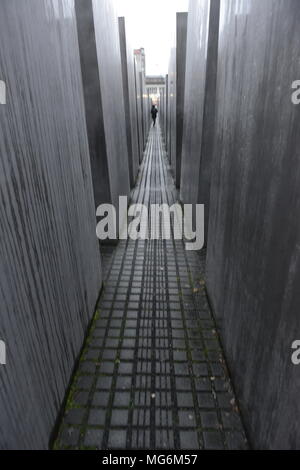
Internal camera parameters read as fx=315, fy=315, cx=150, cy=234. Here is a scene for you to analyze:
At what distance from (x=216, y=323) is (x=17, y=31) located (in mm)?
4225

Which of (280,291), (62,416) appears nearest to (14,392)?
(62,416)

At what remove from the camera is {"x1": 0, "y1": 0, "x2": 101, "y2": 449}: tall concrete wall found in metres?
2.29

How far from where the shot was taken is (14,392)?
2.33 m

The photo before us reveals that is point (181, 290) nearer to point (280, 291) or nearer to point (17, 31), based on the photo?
point (280, 291)

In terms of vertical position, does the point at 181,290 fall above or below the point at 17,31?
below

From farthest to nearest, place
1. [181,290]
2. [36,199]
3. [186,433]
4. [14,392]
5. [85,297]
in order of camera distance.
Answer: [181,290]
[85,297]
[186,433]
[36,199]
[14,392]

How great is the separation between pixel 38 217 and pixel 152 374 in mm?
2458

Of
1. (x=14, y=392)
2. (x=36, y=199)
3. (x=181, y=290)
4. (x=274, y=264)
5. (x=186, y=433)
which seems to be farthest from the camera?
(x=181, y=290)

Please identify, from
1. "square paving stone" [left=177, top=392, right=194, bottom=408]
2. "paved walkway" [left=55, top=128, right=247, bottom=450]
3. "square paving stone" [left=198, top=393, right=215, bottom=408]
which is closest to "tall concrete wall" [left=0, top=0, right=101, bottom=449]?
"paved walkway" [left=55, top=128, right=247, bottom=450]

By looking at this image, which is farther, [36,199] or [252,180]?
[252,180]

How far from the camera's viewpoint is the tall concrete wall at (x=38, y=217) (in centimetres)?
229

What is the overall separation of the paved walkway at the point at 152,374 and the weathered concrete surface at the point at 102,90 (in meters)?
2.24

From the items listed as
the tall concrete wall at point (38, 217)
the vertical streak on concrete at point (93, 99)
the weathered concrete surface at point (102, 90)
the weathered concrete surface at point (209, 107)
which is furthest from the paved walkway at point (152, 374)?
the weathered concrete surface at point (102, 90)

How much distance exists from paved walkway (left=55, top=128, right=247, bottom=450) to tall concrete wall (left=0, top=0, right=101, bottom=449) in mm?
356
